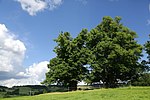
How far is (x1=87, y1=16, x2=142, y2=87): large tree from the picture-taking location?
216 ft

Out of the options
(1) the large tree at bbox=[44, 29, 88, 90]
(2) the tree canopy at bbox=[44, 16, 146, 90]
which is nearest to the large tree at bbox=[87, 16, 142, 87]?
(2) the tree canopy at bbox=[44, 16, 146, 90]

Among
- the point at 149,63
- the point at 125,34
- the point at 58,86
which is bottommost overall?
the point at 58,86

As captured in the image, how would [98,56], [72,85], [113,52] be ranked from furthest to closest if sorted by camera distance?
1. [72,85]
2. [98,56]
3. [113,52]

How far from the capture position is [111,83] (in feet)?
232

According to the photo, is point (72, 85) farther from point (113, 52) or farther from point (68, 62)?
point (113, 52)

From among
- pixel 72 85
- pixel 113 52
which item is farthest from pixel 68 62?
pixel 113 52

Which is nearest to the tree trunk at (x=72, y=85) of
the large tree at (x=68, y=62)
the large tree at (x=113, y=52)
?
the large tree at (x=68, y=62)

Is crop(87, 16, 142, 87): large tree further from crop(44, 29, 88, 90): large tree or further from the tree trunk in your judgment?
the tree trunk

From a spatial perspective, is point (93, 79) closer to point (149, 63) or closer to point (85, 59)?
point (85, 59)

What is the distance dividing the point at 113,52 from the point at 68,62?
10733 mm

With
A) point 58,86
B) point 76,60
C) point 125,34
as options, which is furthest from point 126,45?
point 58,86

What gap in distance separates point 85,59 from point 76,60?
2.14 meters

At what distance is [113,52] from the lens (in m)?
64.9

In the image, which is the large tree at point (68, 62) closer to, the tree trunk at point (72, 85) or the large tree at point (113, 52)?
the tree trunk at point (72, 85)
